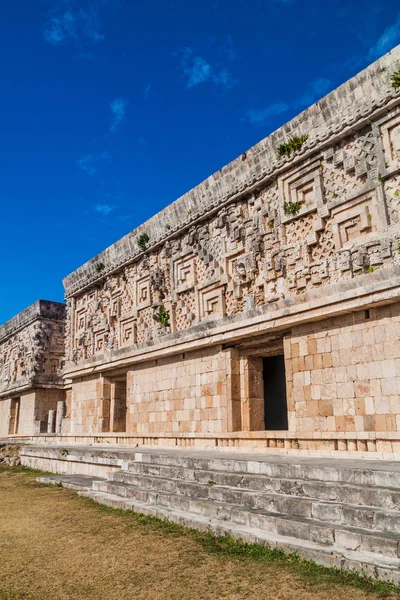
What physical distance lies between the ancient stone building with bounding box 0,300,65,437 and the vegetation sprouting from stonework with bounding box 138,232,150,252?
11.2 meters

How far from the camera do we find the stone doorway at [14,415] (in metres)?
23.5

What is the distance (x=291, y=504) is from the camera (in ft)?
14.0

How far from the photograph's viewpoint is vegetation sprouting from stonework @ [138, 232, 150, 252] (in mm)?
12305

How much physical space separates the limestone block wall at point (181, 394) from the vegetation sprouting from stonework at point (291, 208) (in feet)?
9.69

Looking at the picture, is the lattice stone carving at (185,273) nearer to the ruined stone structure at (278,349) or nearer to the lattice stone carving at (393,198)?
the ruined stone structure at (278,349)

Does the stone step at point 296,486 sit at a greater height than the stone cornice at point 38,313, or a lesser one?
lesser

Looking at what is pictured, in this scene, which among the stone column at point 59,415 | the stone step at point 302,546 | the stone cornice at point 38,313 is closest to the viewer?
the stone step at point 302,546

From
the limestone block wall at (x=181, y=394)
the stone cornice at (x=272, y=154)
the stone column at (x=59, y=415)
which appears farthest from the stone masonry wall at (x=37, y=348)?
the limestone block wall at (x=181, y=394)

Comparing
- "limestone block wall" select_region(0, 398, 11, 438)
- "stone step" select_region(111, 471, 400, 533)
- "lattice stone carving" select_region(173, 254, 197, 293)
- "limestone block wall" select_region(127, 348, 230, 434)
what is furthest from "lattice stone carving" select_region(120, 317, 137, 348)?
"limestone block wall" select_region(0, 398, 11, 438)

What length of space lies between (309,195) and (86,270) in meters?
8.89

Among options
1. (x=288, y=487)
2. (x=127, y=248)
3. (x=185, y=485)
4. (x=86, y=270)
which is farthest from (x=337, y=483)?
(x=86, y=270)

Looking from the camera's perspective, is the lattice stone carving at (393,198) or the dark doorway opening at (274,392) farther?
the dark doorway opening at (274,392)

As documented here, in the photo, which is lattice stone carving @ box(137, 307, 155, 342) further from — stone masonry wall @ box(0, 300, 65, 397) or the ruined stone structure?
stone masonry wall @ box(0, 300, 65, 397)

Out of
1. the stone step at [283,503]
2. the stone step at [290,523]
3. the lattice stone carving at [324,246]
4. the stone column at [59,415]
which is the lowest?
the stone step at [290,523]
